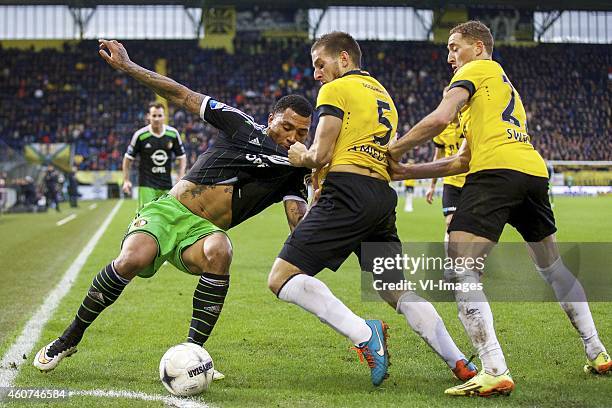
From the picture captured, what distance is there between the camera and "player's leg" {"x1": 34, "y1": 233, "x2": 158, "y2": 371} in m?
5.39

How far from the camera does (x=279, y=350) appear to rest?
6.22 m

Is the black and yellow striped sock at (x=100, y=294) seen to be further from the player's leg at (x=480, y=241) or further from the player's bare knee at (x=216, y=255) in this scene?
the player's leg at (x=480, y=241)

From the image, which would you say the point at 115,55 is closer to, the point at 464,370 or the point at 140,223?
the point at 140,223

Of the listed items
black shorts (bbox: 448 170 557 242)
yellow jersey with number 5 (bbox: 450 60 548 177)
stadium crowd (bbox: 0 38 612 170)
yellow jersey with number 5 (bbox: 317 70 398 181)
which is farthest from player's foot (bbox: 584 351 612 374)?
stadium crowd (bbox: 0 38 612 170)

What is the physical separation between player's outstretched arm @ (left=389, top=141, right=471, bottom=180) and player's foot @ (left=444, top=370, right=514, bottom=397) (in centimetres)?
133

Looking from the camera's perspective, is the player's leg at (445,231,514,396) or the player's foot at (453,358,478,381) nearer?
the player's leg at (445,231,514,396)

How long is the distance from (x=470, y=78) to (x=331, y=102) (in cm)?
88

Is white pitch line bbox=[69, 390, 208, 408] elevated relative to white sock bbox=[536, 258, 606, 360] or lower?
lower

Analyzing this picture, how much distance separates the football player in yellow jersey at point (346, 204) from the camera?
4.79 metres

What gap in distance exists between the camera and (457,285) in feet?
16.5

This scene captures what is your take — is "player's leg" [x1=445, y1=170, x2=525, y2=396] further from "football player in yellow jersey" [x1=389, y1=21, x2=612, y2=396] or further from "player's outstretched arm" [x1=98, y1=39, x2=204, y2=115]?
"player's outstretched arm" [x1=98, y1=39, x2=204, y2=115]

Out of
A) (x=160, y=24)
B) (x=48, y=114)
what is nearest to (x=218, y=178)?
(x=48, y=114)

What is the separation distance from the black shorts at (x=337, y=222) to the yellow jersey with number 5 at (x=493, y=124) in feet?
2.21

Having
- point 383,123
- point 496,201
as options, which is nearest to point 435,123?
point 383,123
